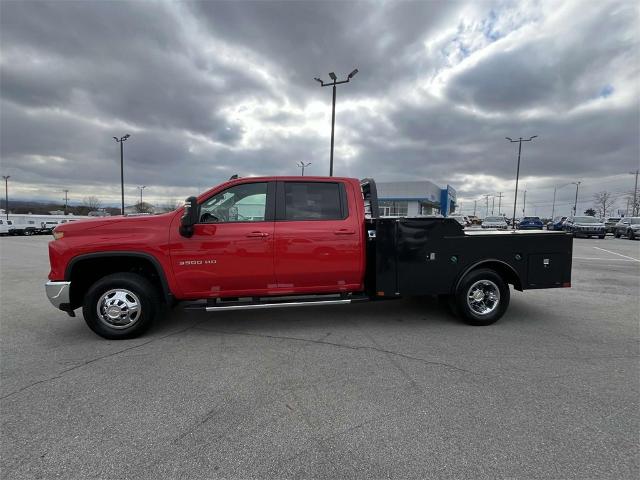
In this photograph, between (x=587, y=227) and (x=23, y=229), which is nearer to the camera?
(x=587, y=227)

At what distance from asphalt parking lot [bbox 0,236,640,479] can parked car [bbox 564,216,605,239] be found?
2575cm

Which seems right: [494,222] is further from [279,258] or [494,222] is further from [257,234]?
[257,234]

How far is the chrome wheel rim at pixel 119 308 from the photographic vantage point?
171 inches

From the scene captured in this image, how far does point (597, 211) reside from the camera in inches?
3556

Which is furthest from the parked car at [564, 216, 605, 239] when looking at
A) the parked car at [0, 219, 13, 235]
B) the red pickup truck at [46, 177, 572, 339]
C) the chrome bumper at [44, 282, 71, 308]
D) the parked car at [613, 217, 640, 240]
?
the parked car at [0, 219, 13, 235]

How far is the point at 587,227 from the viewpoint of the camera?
2564cm

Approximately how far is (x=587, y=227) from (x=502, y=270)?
88.0 ft

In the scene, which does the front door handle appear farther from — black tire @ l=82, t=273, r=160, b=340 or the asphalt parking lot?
black tire @ l=82, t=273, r=160, b=340

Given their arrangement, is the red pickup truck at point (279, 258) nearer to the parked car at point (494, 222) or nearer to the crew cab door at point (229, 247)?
the crew cab door at point (229, 247)

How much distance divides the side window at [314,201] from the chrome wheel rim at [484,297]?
2.20 metres

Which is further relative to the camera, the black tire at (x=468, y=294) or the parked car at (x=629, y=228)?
the parked car at (x=629, y=228)

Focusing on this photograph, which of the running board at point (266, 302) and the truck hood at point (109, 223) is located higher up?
the truck hood at point (109, 223)

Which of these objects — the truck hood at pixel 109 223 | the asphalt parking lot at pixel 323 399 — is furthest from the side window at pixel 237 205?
the asphalt parking lot at pixel 323 399

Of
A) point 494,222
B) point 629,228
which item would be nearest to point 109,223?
point 629,228
